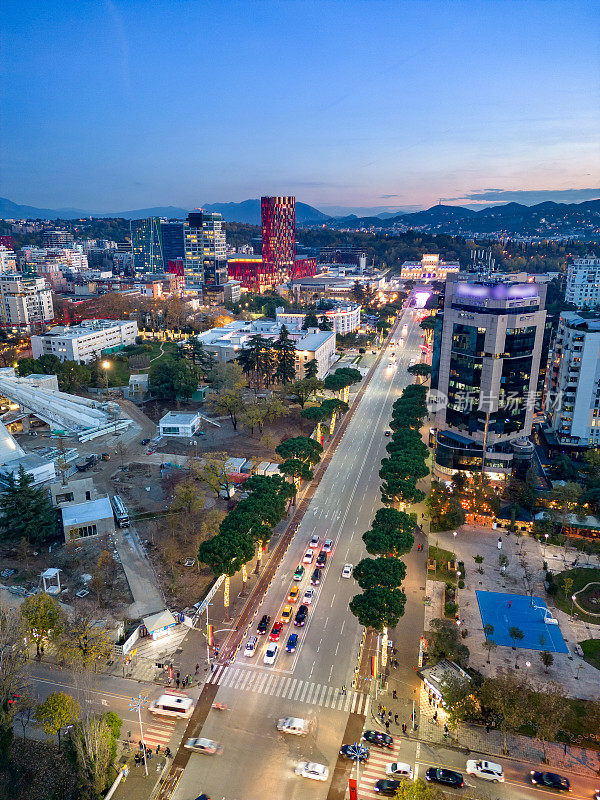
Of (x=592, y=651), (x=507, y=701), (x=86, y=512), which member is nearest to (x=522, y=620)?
(x=592, y=651)

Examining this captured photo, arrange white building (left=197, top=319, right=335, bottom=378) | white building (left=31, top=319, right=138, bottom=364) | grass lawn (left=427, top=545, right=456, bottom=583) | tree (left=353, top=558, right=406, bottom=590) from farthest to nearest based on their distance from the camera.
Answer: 1. white building (left=31, top=319, right=138, bottom=364)
2. white building (left=197, top=319, right=335, bottom=378)
3. grass lawn (left=427, top=545, right=456, bottom=583)
4. tree (left=353, top=558, right=406, bottom=590)

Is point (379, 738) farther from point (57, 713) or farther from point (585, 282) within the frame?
point (585, 282)

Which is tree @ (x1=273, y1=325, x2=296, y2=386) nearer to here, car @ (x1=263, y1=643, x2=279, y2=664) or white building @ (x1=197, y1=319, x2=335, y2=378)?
white building @ (x1=197, y1=319, x2=335, y2=378)

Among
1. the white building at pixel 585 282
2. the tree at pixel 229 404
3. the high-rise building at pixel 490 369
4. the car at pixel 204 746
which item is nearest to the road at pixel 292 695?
the car at pixel 204 746

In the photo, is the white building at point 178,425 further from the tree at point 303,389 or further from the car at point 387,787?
the car at point 387,787

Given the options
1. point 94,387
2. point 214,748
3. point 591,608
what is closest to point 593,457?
point 591,608

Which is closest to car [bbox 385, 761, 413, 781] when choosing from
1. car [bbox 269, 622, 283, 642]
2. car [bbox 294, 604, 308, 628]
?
car [bbox 269, 622, 283, 642]
